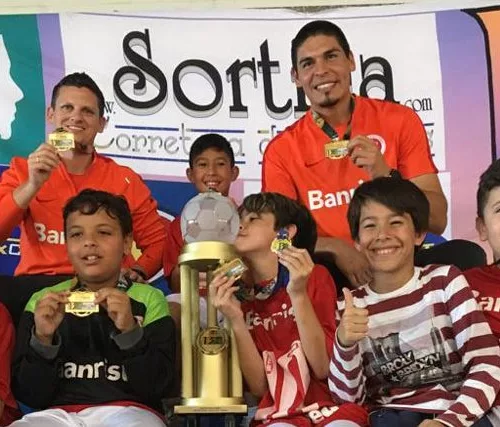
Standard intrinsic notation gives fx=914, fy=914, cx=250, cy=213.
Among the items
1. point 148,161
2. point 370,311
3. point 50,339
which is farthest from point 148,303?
point 148,161

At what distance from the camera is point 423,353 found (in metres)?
1.70

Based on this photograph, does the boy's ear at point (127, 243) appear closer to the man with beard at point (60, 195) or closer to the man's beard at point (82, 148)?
the man with beard at point (60, 195)

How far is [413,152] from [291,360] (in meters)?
0.80

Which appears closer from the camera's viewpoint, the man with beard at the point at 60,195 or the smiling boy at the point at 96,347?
the smiling boy at the point at 96,347

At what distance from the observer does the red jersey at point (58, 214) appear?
2.20m

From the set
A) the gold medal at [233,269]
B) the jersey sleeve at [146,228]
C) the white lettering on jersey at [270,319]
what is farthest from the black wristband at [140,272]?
the gold medal at [233,269]

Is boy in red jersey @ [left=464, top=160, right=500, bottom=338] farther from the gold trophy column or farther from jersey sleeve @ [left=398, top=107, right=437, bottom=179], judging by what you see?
the gold trophy column

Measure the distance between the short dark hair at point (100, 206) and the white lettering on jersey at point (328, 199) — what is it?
49cm

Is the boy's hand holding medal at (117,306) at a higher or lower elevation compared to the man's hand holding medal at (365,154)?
lower

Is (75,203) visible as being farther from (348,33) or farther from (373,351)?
(348,33)

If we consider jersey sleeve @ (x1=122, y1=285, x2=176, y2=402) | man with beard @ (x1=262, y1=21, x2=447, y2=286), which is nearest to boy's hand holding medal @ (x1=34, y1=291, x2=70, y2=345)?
jersey sleeve @ (x1=122, y1=285, x2=176, y2=402)

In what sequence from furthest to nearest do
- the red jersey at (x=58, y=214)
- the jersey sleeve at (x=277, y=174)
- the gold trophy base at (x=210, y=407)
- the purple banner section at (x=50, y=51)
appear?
the purple banner section at (x=50, y=51)
the jersey sleeve at (x=277, y=174)
the red jersey at (x=58, y=214)
the gold trophy base at (x=210, y=407)

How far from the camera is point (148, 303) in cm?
190

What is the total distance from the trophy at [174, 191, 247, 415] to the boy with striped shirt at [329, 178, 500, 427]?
0.19 m
